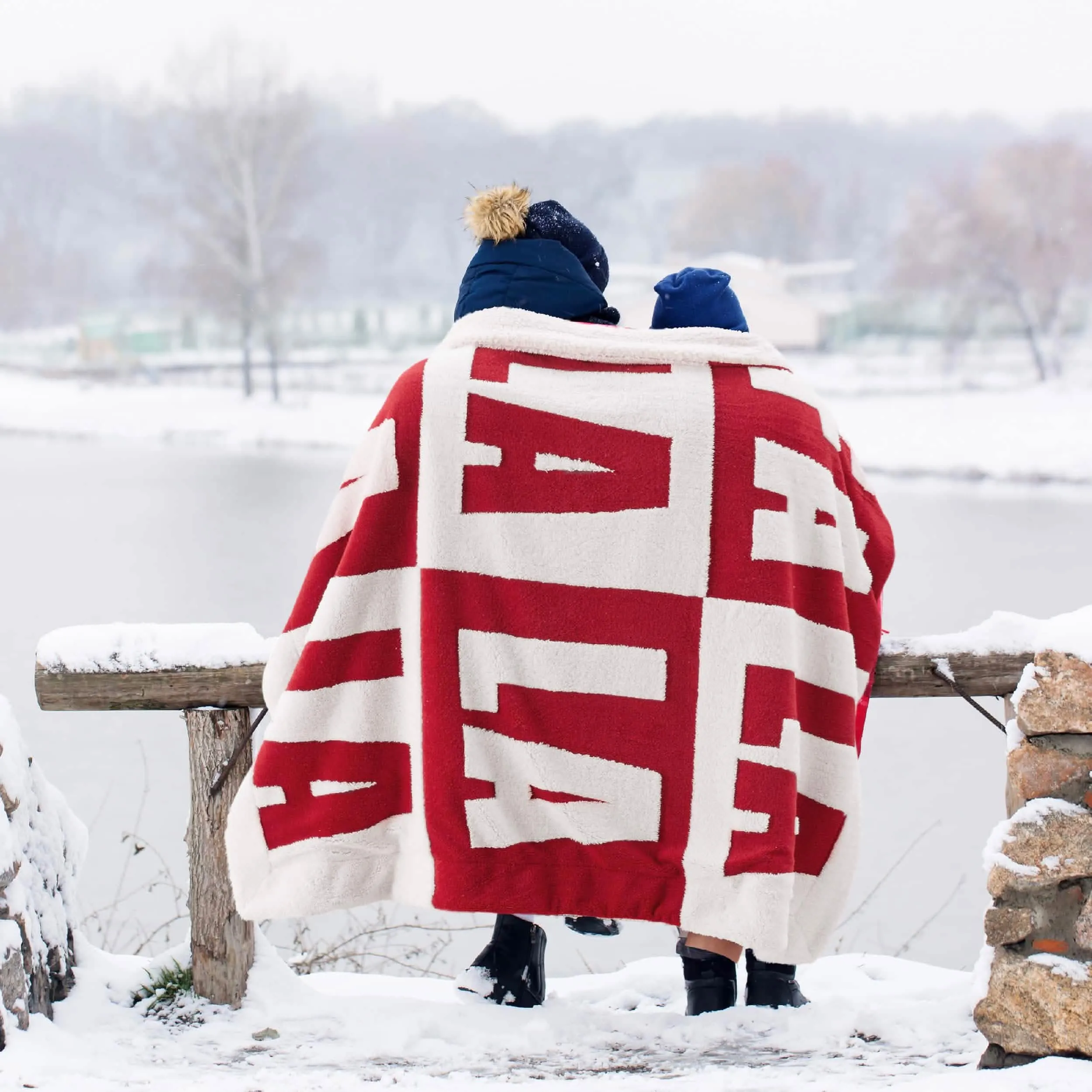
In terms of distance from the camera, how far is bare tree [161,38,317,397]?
24.4 meters

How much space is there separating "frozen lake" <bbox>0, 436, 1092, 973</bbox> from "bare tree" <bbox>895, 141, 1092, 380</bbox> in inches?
306

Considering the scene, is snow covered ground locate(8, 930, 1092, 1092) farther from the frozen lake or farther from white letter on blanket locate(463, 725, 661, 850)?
the frozen lake

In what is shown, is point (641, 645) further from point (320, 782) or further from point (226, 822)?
point (226, 822)

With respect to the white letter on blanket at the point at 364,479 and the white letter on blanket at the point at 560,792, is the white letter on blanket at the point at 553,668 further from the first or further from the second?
the white letter on blanket at the point at 364,479

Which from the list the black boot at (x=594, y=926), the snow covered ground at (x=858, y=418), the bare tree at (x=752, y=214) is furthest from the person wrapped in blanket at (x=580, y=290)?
the bare tree at (x=752, y=214)

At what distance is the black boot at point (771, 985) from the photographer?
6.13 ft

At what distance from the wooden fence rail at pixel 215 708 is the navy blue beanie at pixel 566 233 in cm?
72

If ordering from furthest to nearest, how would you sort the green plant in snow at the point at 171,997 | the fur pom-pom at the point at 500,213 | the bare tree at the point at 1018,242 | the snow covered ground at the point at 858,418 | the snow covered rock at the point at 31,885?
the bare tree at the point at 1018,242, the snow covered ground at the point at 858,418, the green plant in snow at the point at 171,997, the fur pom-pom at the point at 500,213, the snow covered rock at the point at 31,885

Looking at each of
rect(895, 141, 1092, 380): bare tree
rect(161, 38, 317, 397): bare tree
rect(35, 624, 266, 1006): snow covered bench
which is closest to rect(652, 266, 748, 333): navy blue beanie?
rect(35, 624, 266, 1006): snow covered bench

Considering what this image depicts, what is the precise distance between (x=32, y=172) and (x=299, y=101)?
8.35 m

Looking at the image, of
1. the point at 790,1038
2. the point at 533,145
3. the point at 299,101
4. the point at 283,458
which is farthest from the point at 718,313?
the point at 533,145

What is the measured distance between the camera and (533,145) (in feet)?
97.5

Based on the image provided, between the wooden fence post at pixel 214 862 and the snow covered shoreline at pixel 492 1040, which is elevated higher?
the wooden fence post at pixel 214 862

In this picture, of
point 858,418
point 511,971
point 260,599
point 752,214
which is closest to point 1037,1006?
point 511,971
